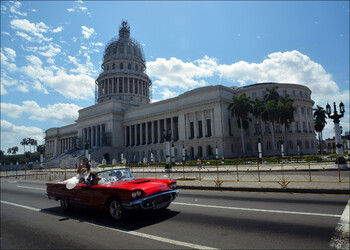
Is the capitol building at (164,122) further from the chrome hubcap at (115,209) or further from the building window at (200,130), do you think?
the chrome hubcap at (115,209)

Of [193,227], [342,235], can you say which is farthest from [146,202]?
Result: [342,235]

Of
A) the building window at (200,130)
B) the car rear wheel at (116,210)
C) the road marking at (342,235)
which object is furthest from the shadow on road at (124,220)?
the building window at (200,130)

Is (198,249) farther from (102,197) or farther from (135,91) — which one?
(135,91)

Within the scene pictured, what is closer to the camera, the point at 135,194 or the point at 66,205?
the point at 135,194

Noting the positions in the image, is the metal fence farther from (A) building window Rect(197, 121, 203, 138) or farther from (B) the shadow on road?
(A) building window Rect(197, 121, 203, 138)

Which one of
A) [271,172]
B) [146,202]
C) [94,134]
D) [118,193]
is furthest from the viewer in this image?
[94,134]

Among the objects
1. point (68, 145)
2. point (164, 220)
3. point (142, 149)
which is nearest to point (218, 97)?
point (142, 149)

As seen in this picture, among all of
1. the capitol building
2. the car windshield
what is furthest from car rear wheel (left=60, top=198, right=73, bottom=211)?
the capitol building

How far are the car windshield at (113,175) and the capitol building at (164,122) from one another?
31142mm

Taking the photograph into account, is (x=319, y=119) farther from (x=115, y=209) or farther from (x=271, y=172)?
(x=115, y=209)

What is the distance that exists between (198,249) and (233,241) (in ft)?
2.82

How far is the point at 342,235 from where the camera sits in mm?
5316

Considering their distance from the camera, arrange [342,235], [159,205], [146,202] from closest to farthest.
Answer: [342,235] → [146,202] → [159,205]

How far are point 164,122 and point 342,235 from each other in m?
65.9
